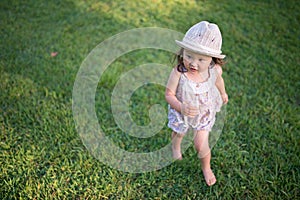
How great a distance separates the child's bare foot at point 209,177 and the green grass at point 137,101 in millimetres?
45

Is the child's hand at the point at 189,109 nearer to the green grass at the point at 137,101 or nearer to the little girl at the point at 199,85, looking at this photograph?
the little girl at the point at 199,85

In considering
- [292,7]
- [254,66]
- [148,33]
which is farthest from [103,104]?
[292,7]

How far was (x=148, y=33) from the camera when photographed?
3.76 metres

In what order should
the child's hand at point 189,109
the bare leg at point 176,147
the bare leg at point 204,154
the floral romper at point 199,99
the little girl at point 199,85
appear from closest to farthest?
1. the little girl at point 199,85
2. the child's hand at point 189,109
3. the floral romper at point 199,99
4. the bare leg at point 204,154
5. the bare leg at point 176,147

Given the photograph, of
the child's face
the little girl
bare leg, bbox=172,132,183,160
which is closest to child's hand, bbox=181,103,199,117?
the little girl

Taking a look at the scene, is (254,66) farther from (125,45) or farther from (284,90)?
(125,45)

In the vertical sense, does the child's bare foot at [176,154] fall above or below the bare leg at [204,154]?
below

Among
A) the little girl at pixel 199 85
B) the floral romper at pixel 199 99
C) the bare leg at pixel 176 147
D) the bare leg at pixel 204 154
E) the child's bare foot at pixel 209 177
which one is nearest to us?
the little girl at pixel 199 85

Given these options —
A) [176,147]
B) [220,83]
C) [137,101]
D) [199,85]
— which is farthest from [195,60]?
[137,101]

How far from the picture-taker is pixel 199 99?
1952mm

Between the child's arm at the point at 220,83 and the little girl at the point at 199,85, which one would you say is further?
the child's arm at the point at 220,83

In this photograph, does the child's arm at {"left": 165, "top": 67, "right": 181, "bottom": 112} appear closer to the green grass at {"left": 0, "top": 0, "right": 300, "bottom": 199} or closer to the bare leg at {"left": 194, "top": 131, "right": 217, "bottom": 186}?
the bare leg at {"left": 194, "top": 131, "right": 217, "bottom": 186}

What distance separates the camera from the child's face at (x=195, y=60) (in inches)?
68.9

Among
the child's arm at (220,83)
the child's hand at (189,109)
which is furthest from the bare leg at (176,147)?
the child's hand at (189,109)
